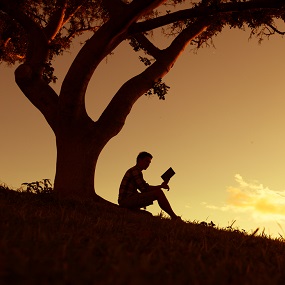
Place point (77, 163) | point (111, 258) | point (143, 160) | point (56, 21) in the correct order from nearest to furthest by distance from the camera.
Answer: point (111, 258), point (143, 160), point (77, 163), point (56, 21)

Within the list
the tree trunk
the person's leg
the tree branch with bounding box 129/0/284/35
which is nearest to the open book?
the person's leg

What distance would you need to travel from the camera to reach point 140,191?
9.75m

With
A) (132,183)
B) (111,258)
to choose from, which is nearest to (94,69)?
(132,183)

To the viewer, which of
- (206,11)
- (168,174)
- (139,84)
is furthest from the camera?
(139,84)

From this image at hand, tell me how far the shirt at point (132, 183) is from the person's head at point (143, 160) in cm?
13

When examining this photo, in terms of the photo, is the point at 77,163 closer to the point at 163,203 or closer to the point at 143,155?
the point at 143,155

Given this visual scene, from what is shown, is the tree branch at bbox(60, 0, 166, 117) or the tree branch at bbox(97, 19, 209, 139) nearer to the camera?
the tree branch at bbox(60, 0, 166, 117)

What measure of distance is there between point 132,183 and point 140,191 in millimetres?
254

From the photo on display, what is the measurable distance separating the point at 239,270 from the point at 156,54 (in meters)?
9.22

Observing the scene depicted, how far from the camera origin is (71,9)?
13320 mm

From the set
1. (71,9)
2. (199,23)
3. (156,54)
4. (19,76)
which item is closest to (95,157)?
(19,76)

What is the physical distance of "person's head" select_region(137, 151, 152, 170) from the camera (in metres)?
9.73

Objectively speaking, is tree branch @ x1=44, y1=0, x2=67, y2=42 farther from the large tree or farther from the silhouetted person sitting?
the silhouetted person sitting

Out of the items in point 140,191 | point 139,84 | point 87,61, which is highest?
point 139,84
